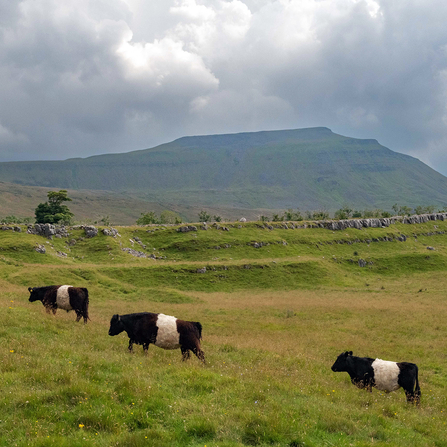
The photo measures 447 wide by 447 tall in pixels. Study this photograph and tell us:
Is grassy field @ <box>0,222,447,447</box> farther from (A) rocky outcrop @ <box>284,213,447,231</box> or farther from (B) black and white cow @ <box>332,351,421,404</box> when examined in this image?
(A) rocky outcrop @ <box>284,213,447,231</box>

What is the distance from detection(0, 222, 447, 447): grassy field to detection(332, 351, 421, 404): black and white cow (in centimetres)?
45

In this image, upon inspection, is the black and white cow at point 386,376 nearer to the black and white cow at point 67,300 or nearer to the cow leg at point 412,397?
the cow leg at point 412,397

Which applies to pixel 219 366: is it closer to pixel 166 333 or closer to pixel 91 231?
pixel 166 333

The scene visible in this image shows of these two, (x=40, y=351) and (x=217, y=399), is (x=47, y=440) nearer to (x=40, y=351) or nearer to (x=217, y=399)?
(x=217, y=399)

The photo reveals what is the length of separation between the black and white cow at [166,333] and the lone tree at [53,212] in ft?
259

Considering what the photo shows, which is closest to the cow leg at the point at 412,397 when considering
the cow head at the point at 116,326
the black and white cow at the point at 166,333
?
the black and white cow at the point at 166,333

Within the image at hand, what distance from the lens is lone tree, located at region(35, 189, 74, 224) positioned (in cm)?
8650

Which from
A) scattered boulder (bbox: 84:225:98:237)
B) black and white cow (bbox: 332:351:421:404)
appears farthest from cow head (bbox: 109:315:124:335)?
scattered boulder (bbox: 84:225:98:237)

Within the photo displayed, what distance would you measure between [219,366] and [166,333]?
2.59 metres

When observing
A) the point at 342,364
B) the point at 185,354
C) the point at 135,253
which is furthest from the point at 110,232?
the point at 342,364

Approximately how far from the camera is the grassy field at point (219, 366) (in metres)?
8.77

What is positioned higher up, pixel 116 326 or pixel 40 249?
pixel 40 249

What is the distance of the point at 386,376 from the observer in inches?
561

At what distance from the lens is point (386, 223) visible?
10400cm
